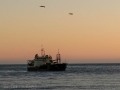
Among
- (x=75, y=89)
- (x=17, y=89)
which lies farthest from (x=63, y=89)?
(x=17, y=89)

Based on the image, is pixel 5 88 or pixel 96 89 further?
pixel 5 88

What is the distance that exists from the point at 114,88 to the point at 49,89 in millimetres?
10361

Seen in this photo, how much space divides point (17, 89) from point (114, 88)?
15.6 metres

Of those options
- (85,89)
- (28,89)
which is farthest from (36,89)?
(85,89)

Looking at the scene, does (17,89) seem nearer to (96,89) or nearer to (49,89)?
(49,89)

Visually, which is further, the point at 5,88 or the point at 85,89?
the point at 5,88

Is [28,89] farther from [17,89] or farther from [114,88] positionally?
[114,88]

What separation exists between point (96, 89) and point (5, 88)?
15826 millimetres

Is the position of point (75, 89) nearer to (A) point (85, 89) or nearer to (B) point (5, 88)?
(A) point (85, 89)

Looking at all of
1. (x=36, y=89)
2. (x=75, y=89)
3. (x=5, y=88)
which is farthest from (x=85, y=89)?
(x=5, y=88)

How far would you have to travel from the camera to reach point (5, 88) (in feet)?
305

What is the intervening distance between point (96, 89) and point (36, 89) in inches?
385

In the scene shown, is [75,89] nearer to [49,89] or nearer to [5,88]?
[49,89]

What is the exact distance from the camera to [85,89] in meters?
87.3
